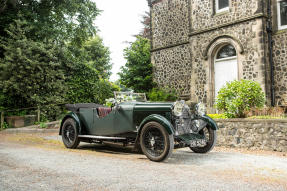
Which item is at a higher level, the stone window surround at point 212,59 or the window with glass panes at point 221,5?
the window with glass panes at point 221,5

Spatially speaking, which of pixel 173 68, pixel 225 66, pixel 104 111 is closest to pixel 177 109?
pixel 104 111

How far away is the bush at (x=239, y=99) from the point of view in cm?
852

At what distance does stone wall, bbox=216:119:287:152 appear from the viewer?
22.0 ft

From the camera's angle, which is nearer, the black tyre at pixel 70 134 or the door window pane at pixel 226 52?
the black tyre at pixel 70 134

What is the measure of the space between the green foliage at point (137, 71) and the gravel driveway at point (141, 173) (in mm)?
11972

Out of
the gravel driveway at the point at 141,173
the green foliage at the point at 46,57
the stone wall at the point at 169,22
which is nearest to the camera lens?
the gravel driveway at the point at 141,173

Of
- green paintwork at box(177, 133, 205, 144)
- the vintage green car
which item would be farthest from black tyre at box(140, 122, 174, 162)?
green paintwork at box(177, 133, 205, 144)

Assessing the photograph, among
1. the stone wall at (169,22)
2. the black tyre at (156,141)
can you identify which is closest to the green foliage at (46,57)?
the stone wall at (169,22)

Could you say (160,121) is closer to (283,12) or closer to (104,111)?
(104,111)

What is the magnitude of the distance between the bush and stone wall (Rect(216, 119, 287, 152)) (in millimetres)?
960

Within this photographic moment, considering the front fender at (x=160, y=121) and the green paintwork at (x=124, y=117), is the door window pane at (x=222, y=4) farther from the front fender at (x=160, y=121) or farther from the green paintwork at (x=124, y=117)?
the front fender at (x=160, y=121)

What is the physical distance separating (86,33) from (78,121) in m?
12.9

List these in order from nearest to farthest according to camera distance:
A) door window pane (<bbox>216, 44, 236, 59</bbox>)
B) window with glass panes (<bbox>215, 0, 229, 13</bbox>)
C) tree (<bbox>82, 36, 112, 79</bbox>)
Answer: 1. door window pane (<bbox>216, 44, 236, 59</bbox>)
2. window with glass panes (<bbox>215, 0, 229, 13</bbox>)
3. tree (<bbox>82, 36, 112, 79</bbox>)

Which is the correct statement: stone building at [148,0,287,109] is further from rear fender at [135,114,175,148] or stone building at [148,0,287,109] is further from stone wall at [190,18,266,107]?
rear fender at [135,114,175,148]
